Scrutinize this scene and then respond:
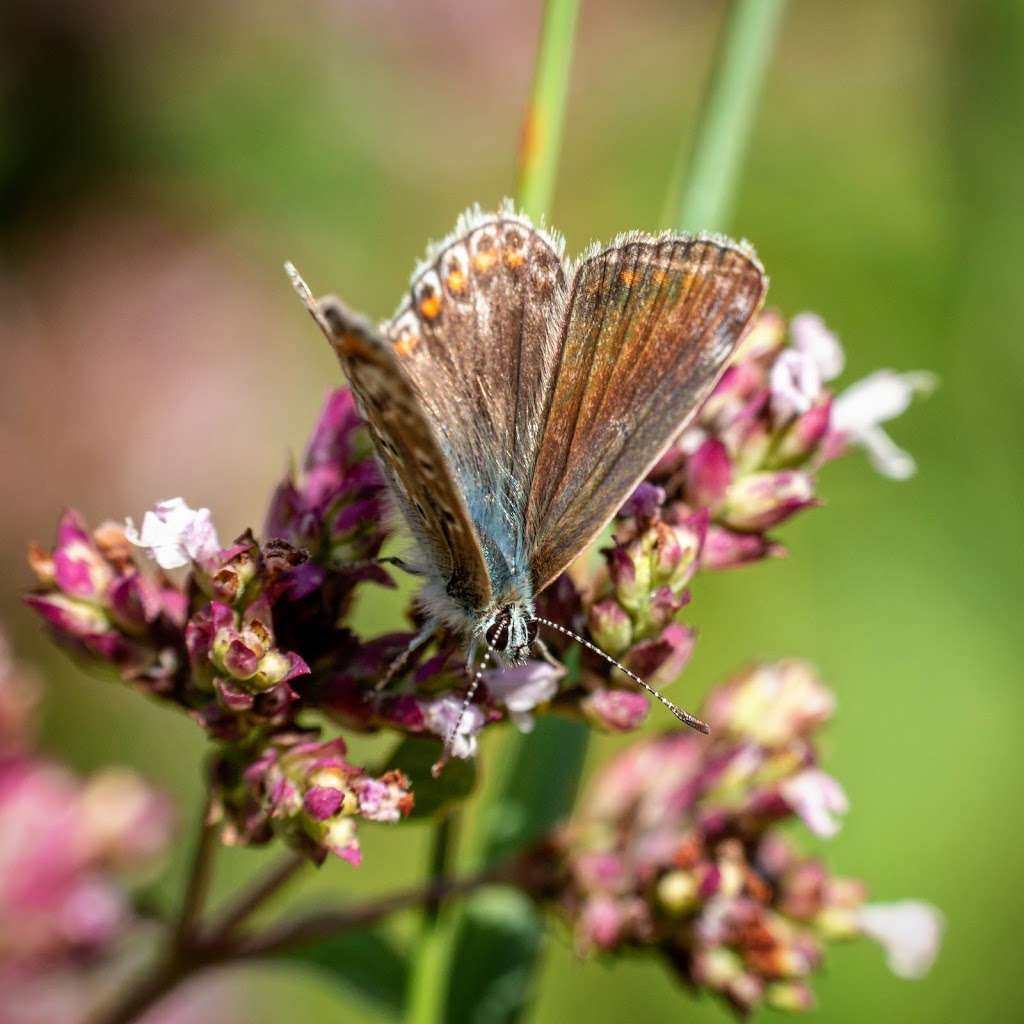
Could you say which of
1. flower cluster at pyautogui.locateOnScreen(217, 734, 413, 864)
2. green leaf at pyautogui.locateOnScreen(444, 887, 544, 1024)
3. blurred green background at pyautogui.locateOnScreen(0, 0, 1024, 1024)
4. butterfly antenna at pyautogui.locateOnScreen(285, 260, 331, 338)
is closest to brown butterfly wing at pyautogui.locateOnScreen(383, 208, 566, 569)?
butterfly antenna at pyautogui.locateOnScreen(285, 260, 331, 338)

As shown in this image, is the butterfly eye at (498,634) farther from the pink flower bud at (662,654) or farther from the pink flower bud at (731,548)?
the pink flower bud at (731,548)

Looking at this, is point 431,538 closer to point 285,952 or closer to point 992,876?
point 285,952

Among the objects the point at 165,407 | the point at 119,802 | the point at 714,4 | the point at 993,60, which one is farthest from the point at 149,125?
the point at 119,802

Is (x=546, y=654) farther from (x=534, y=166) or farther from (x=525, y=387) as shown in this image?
(x=534, y=166)

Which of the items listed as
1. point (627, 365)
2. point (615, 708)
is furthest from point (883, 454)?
point (615, 708)

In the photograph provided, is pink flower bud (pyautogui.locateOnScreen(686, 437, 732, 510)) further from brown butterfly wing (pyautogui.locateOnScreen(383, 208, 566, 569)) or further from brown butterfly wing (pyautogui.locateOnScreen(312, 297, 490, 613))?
brown butterfly wing (pyautogui.locateOnScreen(312, 297, 490, 613))

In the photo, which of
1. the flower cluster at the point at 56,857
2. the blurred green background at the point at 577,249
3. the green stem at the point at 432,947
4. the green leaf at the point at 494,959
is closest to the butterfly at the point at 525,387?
the green stem at the point at 432,947
